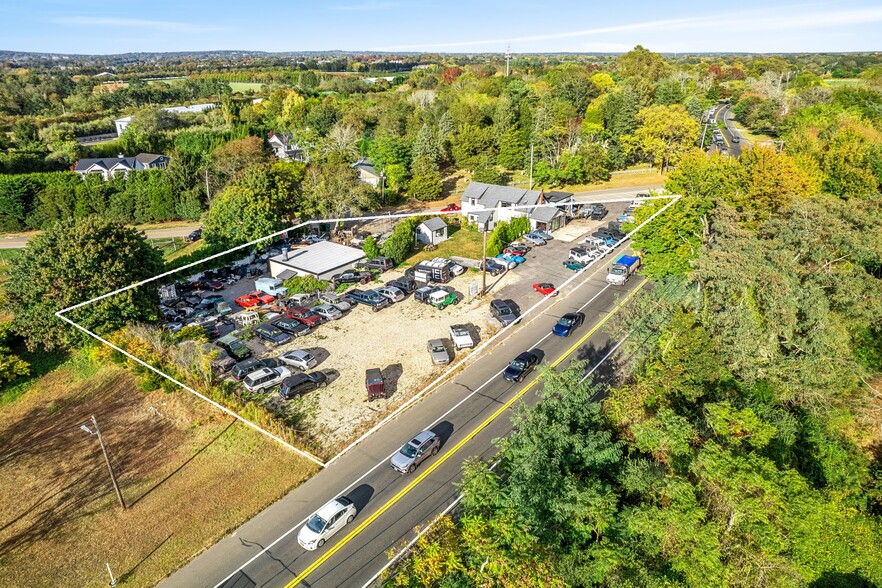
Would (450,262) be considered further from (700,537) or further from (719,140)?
(719,140)

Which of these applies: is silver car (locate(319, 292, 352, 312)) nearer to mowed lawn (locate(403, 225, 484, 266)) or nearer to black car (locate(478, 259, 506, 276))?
mowed lawn (locate(403, 225, 484, 266))

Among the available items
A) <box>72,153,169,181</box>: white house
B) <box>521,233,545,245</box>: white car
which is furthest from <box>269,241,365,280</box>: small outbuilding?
<box>72,153,169,181</box>: white house

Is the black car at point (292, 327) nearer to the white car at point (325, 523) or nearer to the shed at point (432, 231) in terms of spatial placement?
the white car at point (325, 523)

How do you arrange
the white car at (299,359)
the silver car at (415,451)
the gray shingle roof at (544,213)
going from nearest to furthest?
1. the silver car at (415,451)
2. the white car at (299,359)
3. the gray shingle roof at (544,213)

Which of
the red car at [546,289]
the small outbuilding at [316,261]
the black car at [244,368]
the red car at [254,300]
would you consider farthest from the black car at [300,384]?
the red car at [546,289]

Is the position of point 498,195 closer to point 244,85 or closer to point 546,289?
point 546,289

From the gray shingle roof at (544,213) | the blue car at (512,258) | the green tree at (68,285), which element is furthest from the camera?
the gray shingle roof at (544,213)

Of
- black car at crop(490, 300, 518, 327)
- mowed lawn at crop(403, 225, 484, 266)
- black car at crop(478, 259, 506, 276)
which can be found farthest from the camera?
mowed lawn at crop(403, 225, 484, 266)
